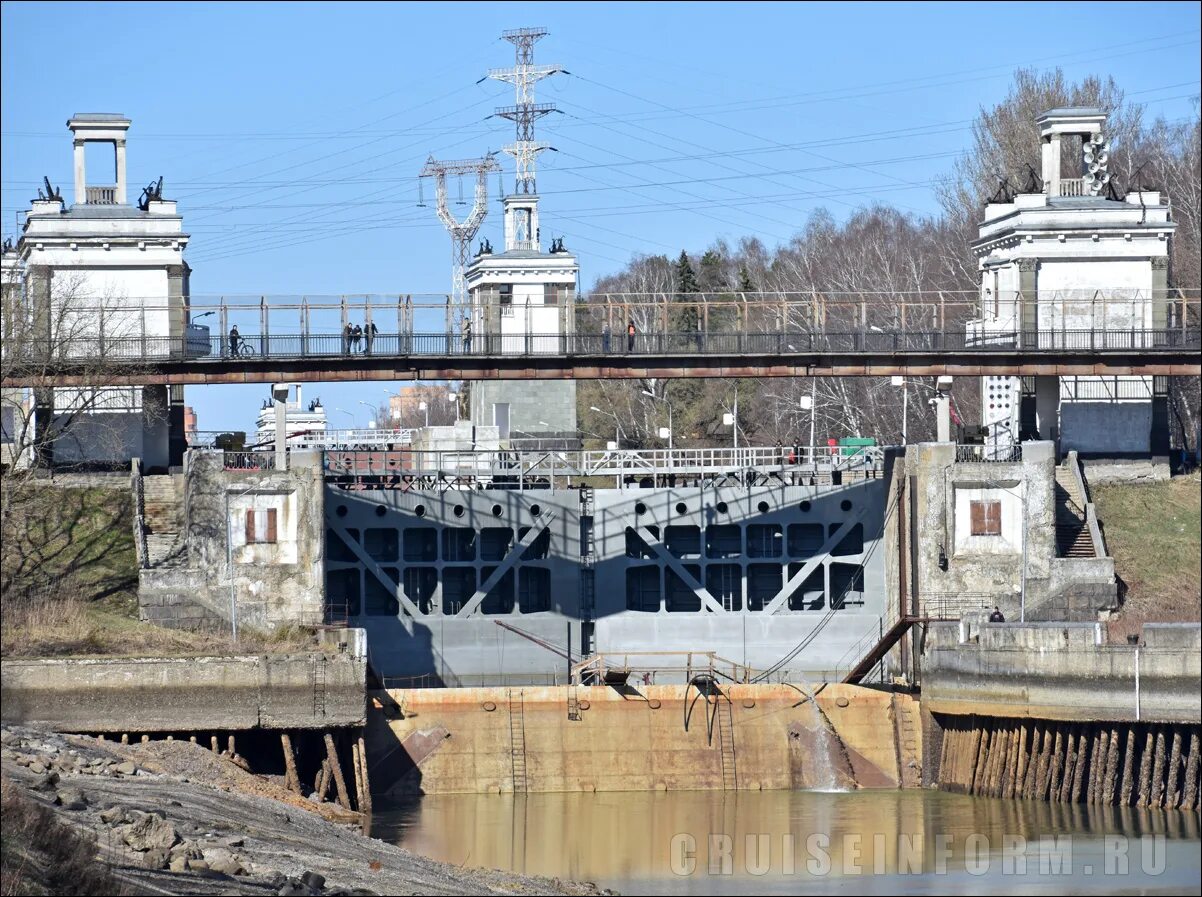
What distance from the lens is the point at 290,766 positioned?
41.4 metres

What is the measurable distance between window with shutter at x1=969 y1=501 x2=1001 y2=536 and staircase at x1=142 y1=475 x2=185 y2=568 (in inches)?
703

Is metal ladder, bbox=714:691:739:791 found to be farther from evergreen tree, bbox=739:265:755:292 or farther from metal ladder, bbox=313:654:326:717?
evergreen tree, bbox=739:265:755:292

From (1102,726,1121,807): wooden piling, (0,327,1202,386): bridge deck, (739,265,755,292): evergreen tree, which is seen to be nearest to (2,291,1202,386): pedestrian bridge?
(0,327,1202,386): bridge deck

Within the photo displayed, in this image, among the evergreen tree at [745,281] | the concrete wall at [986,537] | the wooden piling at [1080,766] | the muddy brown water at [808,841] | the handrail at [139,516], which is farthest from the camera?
the evergreen tree at [745,281]

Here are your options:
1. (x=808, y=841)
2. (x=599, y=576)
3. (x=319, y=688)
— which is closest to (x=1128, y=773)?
(x=808, y=841)

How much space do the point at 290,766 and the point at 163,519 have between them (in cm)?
983

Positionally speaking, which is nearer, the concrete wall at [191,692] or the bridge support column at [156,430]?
the concrete wall at [191,692]

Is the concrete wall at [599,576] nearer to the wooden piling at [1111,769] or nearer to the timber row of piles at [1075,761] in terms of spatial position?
the timber row of piles at [1075,761]

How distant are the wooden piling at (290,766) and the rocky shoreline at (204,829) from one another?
1545mm

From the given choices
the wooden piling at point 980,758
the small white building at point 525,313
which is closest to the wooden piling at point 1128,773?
the wooden piling at point 980,758

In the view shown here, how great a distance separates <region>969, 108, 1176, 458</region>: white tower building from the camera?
52625 mm

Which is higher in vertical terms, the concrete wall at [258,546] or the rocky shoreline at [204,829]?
the concrete wall at [258,546]

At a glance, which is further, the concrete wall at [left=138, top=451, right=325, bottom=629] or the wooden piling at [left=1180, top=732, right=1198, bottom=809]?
the concrete wall at [left=138, top=451, right=325, bottom=629]

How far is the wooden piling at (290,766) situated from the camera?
4103 centimetres
